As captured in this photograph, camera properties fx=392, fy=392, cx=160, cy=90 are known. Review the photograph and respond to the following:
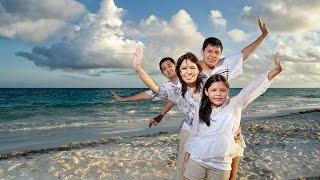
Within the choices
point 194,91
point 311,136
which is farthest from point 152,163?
point 311,136

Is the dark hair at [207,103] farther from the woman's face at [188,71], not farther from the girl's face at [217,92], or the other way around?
the woman's face at [188,71]

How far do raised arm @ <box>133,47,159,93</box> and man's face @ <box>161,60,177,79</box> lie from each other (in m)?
0.33

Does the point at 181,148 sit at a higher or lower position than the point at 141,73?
lower

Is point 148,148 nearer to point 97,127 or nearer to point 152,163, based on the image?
point 152,163

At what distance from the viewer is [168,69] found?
17.0 feet

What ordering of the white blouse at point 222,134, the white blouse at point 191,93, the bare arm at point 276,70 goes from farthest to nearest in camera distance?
the white blouse at point 191,93 → the white blouse at point 222,134 → the bare arm at point 276,70

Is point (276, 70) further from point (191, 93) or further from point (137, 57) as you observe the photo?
point (137, 57)

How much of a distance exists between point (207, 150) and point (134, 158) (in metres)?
5.11

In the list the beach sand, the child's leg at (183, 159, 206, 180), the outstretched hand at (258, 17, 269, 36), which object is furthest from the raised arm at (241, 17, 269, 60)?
the beach sand

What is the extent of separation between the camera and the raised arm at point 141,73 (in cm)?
482

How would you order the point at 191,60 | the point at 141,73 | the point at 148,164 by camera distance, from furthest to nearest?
the point at 148,164 → the point at 141,73 → the point at 191,60

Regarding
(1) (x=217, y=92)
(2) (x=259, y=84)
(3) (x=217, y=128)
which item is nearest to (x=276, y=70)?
(2) (x=259, y=84)

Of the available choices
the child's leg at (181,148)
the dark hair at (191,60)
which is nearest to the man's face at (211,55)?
the dark hair at (191,60)

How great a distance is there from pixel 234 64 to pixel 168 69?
0.93m
